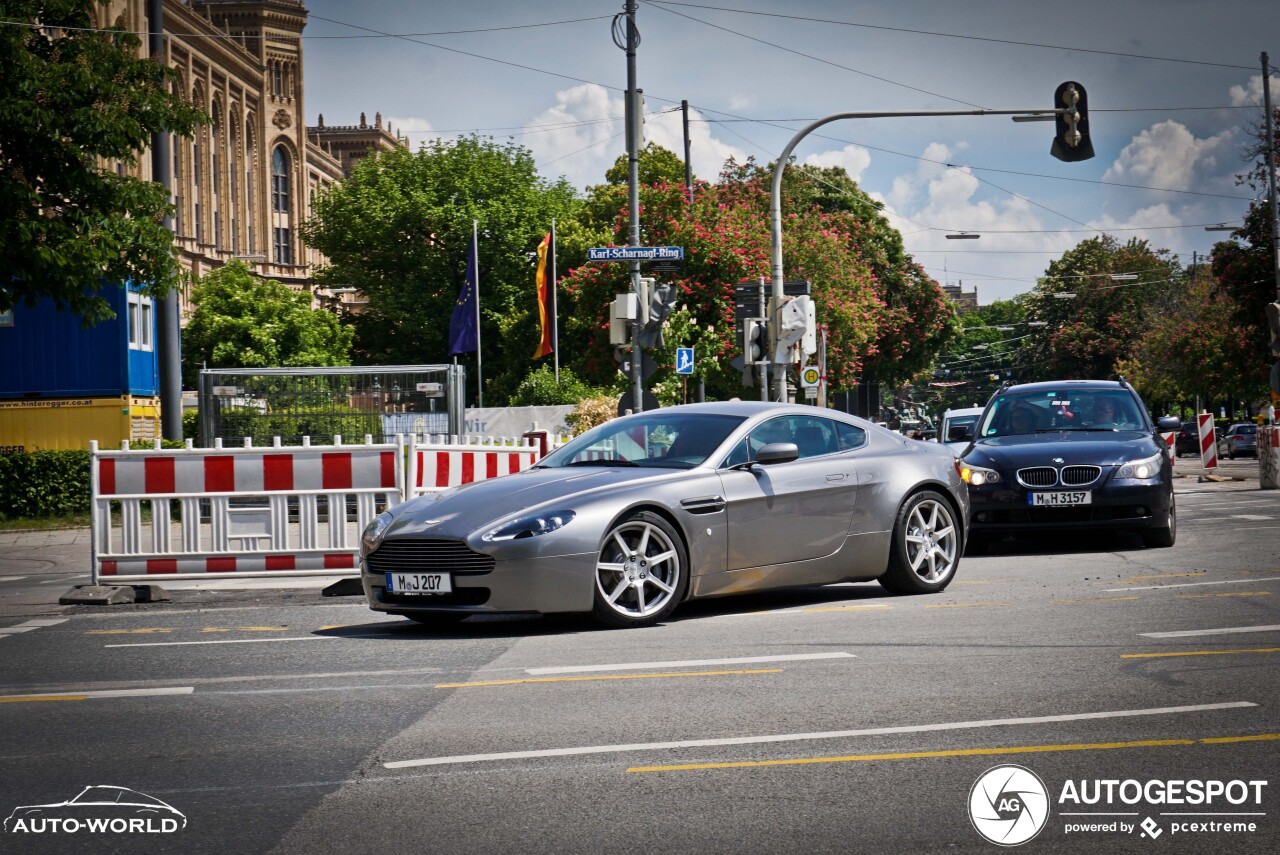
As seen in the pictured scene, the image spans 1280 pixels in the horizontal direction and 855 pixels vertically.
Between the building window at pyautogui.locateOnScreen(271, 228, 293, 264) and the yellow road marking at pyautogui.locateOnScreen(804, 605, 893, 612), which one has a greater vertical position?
the building window at pyautogui.locateOnScreen(271, 228, 293, 264)

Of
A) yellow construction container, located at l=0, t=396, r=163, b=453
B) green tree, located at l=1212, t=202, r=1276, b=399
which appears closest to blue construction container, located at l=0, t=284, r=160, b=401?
yellow construction container, located at l=0, t=396, r=163, b=453

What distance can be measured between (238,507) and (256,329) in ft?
184

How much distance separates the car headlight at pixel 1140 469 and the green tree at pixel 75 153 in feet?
43.3

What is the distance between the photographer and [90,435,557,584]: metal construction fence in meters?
13.5

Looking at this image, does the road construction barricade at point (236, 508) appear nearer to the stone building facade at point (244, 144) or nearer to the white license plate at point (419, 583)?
the white license plate at point (419, 583)

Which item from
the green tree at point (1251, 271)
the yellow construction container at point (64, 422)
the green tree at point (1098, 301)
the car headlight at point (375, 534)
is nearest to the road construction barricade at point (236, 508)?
the car headlight at point (375, 534)

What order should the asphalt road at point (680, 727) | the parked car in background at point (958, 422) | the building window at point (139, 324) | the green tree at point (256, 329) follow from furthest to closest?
the green tree at point (256, 329) → the building window at point (139, 324) → the parked car in background at point (958, 422) → the asphalt road at point (680, 727)

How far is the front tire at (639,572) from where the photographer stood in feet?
30.5

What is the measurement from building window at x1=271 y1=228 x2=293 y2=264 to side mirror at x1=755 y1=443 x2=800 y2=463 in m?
105

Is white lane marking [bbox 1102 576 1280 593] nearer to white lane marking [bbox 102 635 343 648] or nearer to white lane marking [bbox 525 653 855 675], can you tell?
white lane marking [bbox 525 653 855 675]

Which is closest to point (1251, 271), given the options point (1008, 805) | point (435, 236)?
point (435, 236)

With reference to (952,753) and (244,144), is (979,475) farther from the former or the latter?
(244,144)

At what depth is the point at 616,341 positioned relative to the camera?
78.2ft

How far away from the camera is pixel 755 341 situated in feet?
80.4
